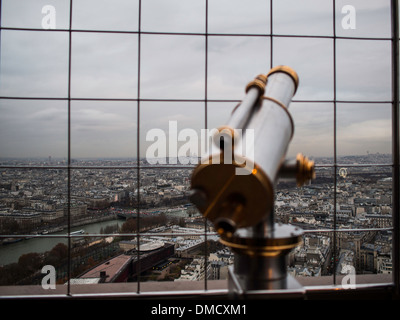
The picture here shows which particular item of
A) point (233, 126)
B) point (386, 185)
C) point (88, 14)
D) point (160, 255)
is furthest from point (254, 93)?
point (386, 185)

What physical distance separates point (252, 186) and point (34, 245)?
509cm

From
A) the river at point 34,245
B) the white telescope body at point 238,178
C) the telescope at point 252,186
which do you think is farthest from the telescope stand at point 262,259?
the river at point 34,245

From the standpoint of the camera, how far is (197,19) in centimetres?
510

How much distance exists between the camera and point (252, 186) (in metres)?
1.14

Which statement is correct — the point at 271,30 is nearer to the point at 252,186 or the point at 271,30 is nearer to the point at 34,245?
the point at 252,186

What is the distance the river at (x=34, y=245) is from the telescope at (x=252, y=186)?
13.6 feet

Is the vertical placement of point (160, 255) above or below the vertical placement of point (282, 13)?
below

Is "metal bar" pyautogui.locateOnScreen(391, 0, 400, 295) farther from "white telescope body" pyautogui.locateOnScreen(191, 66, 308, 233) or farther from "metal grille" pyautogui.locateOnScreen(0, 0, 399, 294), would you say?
"white telescope body" pyautogui.locateOnScreen(191, 66, 308, 233)

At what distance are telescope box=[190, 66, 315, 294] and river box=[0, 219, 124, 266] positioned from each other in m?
4.14

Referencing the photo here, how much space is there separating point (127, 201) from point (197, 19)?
305 centimetres

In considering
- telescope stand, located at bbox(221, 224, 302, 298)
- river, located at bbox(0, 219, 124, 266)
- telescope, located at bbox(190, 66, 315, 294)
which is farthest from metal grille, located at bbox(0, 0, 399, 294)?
telescope stand, located at bbox(221, 224, 302, 298)

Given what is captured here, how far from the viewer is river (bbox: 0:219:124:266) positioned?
5105 millimetres

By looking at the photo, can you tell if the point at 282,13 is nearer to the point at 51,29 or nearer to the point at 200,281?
the point at 51,29

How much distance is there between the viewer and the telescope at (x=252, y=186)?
3.77 ft
